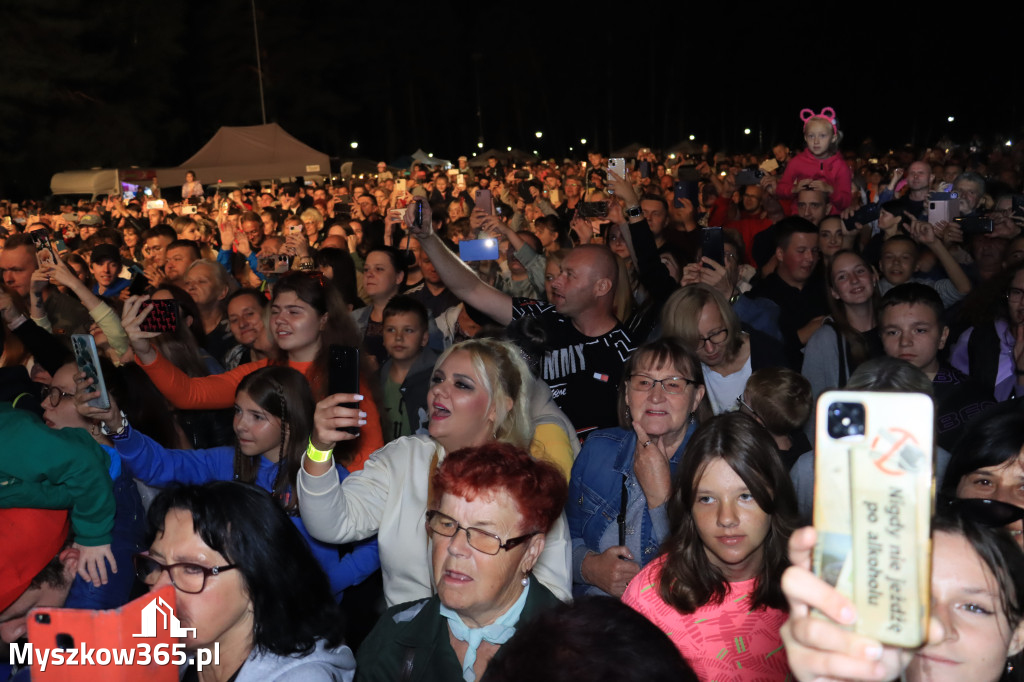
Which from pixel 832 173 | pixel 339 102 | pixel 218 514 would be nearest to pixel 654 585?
pixel 218 514

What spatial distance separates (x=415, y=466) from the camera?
326cm

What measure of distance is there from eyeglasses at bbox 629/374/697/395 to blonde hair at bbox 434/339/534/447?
421mm

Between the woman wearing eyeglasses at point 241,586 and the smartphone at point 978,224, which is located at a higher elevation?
the smartphone at point 978,224

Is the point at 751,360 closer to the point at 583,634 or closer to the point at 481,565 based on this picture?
the point at 481,565

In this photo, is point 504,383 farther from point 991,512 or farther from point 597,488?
point 991,512

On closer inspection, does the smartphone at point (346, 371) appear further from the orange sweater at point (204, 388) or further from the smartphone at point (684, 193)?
the smartphone at point (684, 193)

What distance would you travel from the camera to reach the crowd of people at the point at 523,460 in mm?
2410

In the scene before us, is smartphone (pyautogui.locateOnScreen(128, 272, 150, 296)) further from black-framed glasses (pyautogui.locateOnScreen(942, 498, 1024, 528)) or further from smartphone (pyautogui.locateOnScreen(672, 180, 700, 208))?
black-framed glasses (pyautogui.locateOnScreen(942, 498, 1024, 528))

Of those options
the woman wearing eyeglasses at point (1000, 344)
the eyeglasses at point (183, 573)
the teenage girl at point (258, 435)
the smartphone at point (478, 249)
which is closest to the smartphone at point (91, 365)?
the teenage girl at point (258, 435)

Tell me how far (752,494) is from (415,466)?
1139mm

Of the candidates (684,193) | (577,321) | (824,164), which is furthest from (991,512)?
(684,193)

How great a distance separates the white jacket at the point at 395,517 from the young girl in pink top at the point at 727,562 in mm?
294

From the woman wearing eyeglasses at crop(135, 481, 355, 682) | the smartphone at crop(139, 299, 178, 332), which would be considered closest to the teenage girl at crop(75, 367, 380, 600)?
the smartphone at crop(139, 299, 178, 332)

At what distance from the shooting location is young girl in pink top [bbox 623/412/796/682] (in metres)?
2.61
